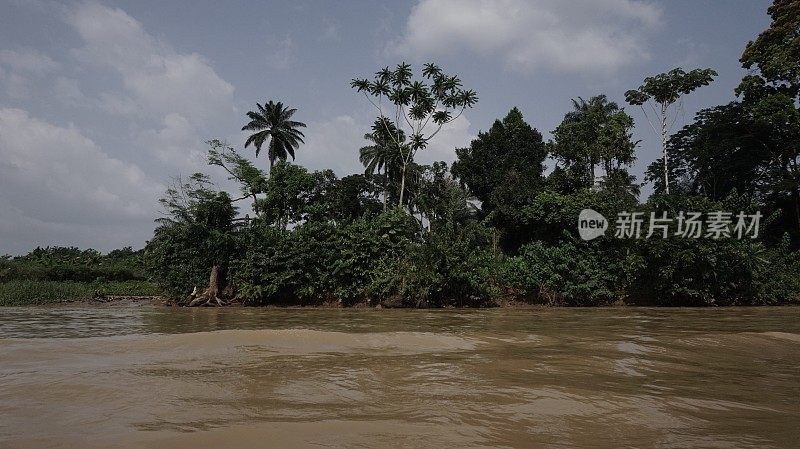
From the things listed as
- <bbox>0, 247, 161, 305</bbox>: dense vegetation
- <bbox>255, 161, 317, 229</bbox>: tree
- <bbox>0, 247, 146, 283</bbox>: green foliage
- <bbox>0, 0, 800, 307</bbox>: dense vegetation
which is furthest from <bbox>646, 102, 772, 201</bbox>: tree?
<bbox>0, 247, 146, 283</bbox>: green foliage

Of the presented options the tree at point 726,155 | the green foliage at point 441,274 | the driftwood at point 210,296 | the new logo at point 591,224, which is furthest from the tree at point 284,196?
the tree at point 726,155

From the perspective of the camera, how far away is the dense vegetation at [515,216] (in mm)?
19234

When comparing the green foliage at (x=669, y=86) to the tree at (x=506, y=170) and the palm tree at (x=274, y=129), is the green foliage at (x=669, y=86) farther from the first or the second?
the palm tree at (x=274, y=129)

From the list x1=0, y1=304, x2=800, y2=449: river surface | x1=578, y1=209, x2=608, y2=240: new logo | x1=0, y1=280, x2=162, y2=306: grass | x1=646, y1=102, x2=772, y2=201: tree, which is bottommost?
x1=0, y1=280, x2=162, y2=306: grass

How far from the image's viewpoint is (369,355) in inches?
238

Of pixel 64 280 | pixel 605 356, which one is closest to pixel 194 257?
pixel 64 280

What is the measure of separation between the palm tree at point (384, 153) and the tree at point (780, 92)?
63.0 ft

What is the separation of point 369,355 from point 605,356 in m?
2.92

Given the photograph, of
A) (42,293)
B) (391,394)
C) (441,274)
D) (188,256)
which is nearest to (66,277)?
(42,293)

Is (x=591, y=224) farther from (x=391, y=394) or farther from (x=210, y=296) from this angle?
(x=391, y=394)

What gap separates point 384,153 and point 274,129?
28.6 ft

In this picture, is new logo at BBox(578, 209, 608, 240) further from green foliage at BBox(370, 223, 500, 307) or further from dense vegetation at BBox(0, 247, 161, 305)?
dense vegetation at BBox(0, 247, 161, 305)

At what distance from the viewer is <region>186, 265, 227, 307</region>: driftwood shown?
20.2 metres

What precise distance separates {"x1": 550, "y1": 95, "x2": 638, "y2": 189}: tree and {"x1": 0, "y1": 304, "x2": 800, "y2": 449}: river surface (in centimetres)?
2277
